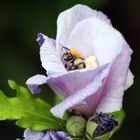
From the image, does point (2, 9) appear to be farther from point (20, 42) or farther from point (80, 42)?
point (80, 42)

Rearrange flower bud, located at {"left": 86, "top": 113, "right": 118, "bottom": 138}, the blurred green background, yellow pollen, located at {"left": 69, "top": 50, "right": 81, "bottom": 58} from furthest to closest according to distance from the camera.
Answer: the blurred green background, yellow pollen, located at {"left": 69, "top": 50, "right": 81, "bottom": 58}, flower bud, located at {"left": 86, "top": 113, "right": 118, "bottom": 138}

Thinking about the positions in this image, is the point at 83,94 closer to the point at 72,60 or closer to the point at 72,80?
the point at 72,80

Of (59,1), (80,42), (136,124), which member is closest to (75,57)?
(80,42)

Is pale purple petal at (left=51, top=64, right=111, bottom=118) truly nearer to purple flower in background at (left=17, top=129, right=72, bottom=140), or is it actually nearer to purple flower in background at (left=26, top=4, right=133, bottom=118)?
purple flower in background at (left=26, top=4, right=133, bottom=118)

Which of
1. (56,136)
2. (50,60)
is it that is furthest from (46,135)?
(50,60)

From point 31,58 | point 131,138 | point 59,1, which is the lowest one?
point 131,138

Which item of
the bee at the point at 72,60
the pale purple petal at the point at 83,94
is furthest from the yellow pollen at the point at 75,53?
the pale purple petal at the point at 83,94

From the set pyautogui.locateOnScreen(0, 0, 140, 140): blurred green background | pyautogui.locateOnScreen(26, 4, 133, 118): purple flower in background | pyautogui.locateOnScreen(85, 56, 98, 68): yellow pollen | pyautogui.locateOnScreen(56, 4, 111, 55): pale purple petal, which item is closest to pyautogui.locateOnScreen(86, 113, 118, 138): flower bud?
pyautogui.locateOnScreen(26, 4, 133, 118): purple flower in background
